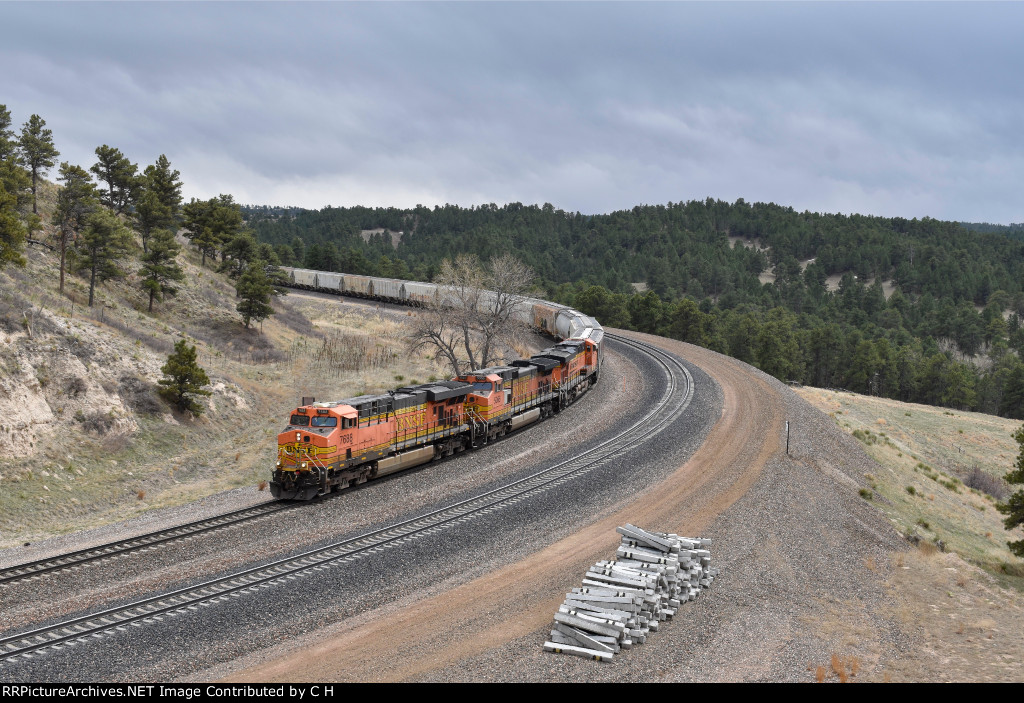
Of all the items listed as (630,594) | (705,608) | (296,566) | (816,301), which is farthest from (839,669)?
(816,301)

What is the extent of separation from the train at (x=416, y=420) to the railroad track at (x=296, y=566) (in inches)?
161

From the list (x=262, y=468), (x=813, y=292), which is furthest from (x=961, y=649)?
(x=813, y=292)

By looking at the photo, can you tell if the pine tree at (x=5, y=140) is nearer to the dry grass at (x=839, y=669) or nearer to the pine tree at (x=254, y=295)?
the pine tree at (x=254, y=295)

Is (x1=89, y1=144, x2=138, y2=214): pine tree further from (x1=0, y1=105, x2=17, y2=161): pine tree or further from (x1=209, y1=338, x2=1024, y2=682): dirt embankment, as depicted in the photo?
(x1=209, y1=338, x2=1024, y2=682): dirt embankment

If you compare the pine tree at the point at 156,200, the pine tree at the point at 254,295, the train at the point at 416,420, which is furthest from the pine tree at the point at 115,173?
the train at the point at 416,420

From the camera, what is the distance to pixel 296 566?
20.4 meters

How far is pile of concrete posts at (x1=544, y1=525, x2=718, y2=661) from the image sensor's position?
16.3m

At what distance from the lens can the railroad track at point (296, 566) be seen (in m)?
16.5

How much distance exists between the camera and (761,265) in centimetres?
18275

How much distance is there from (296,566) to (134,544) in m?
5.45

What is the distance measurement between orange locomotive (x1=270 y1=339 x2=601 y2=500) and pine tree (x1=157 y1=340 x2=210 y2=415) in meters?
11.0

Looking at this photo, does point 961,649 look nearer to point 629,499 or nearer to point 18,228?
point 629,499

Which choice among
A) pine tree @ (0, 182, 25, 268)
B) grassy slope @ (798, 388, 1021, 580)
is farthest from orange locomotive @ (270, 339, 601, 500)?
pine tree @ (0, 182, 25, 268)

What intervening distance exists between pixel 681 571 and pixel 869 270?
192 m
